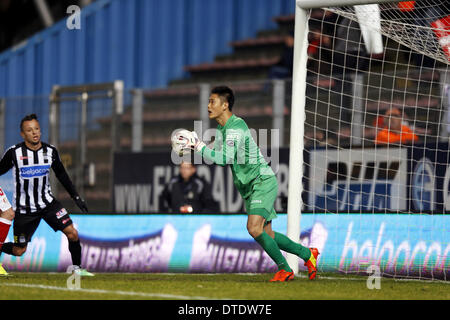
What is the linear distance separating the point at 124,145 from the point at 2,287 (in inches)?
238

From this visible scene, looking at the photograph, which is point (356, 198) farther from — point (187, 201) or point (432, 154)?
point (187, 201)

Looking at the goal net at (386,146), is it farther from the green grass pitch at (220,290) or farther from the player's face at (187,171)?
the player's face at (187,171)

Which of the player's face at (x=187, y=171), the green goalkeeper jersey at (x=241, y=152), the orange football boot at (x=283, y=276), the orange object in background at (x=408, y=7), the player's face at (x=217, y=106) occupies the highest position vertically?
the orange object in background at (x=408, y=7)

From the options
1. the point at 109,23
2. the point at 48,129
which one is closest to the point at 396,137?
the point at 48,129

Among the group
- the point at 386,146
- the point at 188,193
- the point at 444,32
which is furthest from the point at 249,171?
the point at 188,193

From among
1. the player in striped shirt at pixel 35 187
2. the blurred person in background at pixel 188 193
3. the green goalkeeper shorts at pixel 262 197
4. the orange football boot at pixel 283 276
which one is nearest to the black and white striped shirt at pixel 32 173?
the player in striped shirt at pixel 35 187

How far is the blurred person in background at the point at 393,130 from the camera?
36.0 ft

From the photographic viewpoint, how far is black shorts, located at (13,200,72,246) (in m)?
9.09

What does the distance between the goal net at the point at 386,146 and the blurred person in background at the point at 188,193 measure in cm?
141

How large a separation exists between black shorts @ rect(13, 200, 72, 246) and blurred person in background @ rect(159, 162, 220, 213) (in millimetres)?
2825

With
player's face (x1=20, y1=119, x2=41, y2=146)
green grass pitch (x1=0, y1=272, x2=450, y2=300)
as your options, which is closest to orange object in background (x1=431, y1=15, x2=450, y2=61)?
green grass pitch (x1=0, y1=272, x2=450, y2=300)

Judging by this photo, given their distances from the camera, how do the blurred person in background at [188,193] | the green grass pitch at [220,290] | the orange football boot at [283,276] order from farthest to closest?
the blurred person in background at [188,193], the orange football boot at [283,276], the green grass pitch at [220,290]

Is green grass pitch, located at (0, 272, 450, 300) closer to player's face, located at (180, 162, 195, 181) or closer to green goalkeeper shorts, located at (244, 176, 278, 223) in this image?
green goalkeeper shorts, located at (244, 176, 278, 223)

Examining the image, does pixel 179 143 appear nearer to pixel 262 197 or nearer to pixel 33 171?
pixel 262 197
